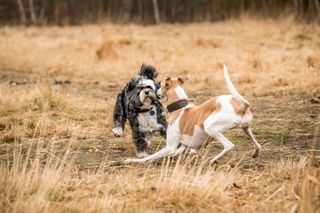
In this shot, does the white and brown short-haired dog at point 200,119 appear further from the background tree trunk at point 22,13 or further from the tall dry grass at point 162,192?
the background tree trunk at point 22,13

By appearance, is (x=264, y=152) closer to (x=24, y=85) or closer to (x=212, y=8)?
(x=24, y=85)

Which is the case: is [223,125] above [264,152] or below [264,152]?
above

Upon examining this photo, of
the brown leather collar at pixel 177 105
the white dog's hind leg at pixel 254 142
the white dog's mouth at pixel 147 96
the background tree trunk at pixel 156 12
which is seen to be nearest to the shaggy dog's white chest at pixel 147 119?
the white dog's mouth at pixel 147 96

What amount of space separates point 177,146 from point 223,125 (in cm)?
72

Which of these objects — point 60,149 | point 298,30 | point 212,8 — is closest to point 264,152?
point 60,149

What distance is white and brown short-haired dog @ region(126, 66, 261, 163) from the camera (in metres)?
5.84

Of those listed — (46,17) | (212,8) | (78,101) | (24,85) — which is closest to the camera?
(78,101)

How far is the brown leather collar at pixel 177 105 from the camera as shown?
6327mm

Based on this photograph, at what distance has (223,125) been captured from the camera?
588cm

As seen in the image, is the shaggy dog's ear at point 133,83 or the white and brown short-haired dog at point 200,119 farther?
the shaggy dog's ear at point 133,83

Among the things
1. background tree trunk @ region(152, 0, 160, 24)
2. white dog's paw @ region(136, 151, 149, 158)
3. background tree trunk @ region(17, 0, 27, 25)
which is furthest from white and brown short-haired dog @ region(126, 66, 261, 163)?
background tree trunk @ region(17, 0, 27, 25)

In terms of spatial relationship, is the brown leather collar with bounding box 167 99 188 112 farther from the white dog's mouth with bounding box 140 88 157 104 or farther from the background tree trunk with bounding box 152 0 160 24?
the background tree trunk with bounding box 152 0 160 24

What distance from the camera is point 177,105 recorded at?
20.8ft

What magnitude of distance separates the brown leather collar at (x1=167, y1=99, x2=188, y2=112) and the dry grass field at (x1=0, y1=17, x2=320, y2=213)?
0.52 m
